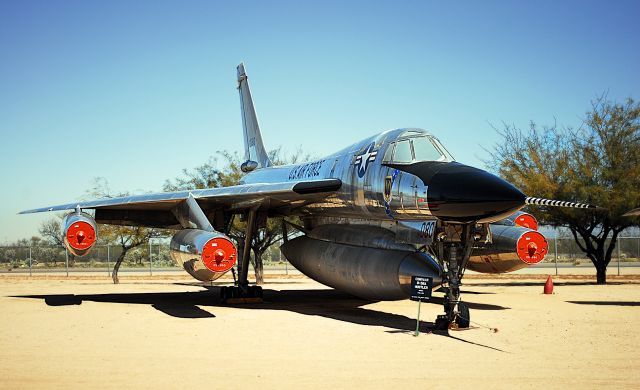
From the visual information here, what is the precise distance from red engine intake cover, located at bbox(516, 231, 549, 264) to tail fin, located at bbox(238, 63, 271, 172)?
1001 cm

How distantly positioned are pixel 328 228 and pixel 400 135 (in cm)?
420

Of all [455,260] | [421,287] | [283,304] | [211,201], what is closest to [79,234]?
[211,201]

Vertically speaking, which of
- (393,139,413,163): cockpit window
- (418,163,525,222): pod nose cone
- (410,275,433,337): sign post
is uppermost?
(393,139,413,163): cockpit window

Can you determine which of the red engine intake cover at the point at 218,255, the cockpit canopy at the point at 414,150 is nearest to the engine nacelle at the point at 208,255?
the red engine intake cover at the point at 218,255

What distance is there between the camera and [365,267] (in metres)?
13.2

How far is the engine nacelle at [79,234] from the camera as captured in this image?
15078mm

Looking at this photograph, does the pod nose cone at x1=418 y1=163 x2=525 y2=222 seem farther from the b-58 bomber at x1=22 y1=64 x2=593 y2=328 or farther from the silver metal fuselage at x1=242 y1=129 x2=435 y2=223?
the silver metal fuselage at x1=242 y1=129 x2=435 y2=223

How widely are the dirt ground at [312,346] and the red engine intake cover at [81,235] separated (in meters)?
1.43

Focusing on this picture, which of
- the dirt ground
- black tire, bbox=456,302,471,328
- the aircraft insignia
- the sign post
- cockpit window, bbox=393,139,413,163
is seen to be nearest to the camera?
the dirt ground

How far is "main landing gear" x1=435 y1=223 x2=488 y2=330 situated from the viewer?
11.0m

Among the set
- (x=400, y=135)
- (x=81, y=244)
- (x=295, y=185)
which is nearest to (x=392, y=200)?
(x=400, y=135)

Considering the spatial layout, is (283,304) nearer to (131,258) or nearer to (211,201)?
(211,201)

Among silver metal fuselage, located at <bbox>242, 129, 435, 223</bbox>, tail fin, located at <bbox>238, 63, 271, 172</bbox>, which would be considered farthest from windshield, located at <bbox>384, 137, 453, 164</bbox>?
tail fin, located at <bbox>238, 63, 271, 172</bbox>

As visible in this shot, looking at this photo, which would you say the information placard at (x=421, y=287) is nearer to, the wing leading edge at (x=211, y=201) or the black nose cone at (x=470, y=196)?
the black nose cone at (x=470, y=196)
